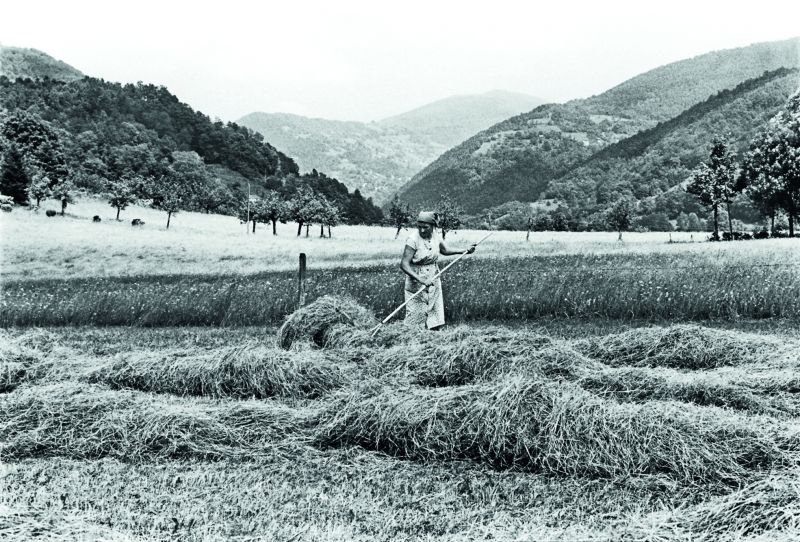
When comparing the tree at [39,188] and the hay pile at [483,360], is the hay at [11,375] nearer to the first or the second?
the hay pile at [483,360]

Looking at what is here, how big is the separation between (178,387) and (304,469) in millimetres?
2571

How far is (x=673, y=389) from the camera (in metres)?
5.27

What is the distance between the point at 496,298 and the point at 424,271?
14.9 ft

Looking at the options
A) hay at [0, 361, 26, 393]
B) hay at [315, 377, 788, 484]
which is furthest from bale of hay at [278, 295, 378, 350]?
hay at [0, 361, 26, 393]

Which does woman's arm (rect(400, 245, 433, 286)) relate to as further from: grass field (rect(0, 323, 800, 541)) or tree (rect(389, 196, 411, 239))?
tree (rect(389, 196, 411, 239))

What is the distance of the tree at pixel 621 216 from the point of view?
60.5 meters

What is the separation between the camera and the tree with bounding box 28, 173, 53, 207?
4475 cm

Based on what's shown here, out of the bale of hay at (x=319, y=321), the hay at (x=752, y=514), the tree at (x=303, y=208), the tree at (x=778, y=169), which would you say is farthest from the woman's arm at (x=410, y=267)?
the tree at (x=303, y=208)

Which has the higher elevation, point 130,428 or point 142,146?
point 142,146

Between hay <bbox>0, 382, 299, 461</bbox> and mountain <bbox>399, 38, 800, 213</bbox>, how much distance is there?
9199 cm

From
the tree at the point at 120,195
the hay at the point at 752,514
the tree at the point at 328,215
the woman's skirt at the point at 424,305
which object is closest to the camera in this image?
the hay at the point at 752,514

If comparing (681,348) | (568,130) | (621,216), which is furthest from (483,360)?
(568,130)

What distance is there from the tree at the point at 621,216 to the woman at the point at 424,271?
55840 mm

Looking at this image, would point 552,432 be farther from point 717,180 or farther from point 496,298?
point 717,180
